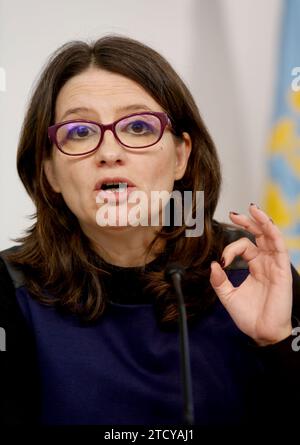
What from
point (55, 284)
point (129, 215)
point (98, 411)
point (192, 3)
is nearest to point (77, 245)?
point (55, 284)

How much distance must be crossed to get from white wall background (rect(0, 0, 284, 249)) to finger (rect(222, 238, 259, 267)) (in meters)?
0.60

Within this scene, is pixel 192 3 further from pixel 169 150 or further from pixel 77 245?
pixel 77 245

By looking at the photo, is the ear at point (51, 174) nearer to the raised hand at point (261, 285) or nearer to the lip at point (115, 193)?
the lip at point (115, 193)

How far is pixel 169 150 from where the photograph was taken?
3.06 feet

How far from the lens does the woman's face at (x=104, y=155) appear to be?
854 mm

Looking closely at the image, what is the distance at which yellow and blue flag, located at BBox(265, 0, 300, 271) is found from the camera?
130cm

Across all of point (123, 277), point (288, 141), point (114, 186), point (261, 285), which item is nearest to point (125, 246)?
point (123, 277)

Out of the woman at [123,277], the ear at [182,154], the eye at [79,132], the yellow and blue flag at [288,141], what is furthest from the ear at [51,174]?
the yellow and blue flag at [288,141]

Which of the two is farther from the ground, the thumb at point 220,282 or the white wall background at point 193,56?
the white wall background at point 193,56

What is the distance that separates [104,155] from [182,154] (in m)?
0.22

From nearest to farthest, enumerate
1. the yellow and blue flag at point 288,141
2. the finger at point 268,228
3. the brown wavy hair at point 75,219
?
the finger at point 268,228
the brown wavy hair at point 75,219
the yellow and blue flag at point 288,141

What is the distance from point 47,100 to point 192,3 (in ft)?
2.00

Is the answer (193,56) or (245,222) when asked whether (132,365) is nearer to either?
(245,222)

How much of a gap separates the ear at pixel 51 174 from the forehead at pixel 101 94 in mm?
92
